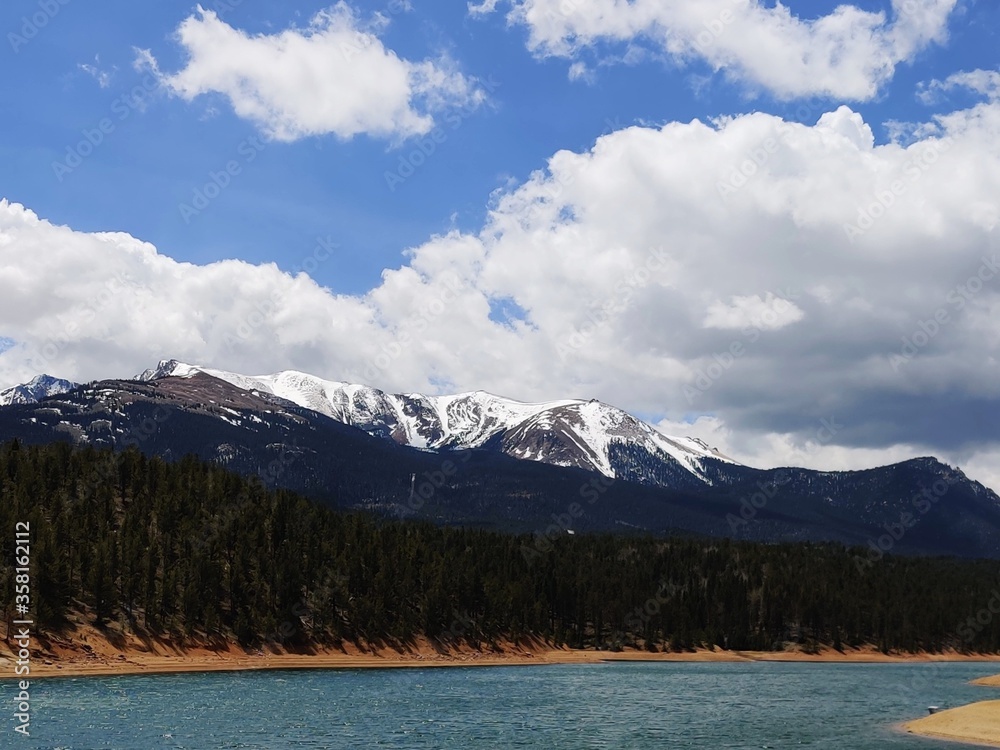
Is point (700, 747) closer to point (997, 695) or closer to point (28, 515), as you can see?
point (997, 695)

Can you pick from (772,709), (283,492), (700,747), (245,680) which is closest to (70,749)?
(700,747)

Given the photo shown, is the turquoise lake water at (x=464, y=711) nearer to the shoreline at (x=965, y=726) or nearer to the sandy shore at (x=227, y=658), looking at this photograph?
the shoreline at (x=965, y=726)

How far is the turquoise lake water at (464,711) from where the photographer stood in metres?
69.0

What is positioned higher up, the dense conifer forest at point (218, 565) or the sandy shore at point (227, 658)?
the dense conifer forest at point (218, 565)

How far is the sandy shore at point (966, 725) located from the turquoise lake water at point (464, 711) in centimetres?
338

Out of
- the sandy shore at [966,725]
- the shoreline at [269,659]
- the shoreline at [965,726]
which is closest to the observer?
the shoreline at [965,726]

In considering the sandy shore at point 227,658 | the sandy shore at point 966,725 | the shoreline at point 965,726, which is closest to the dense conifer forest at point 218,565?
the sandy shore at point 227,658

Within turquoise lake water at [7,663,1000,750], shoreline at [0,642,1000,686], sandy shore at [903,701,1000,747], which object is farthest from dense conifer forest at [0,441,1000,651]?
sandy shore at [903,701,1000,747]

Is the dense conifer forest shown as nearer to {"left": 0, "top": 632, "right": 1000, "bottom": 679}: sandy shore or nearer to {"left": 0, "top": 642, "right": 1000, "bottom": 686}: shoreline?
{"left": 0, "top": 632, "right": 1000, "bottom": 679}: sandy shore

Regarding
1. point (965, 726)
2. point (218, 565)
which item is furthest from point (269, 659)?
point (965, 726)

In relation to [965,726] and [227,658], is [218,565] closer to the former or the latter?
[227,658]

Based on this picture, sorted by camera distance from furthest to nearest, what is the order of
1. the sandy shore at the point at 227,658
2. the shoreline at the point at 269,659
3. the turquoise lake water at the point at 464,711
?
the sandy shore at the point at 227,658, the shoreline at the point at 269,659, the turquoise lake water at the point at 464,711

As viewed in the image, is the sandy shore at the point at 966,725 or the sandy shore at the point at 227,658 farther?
the sandy shore at the point at 227,658

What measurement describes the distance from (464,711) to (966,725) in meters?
44.0
